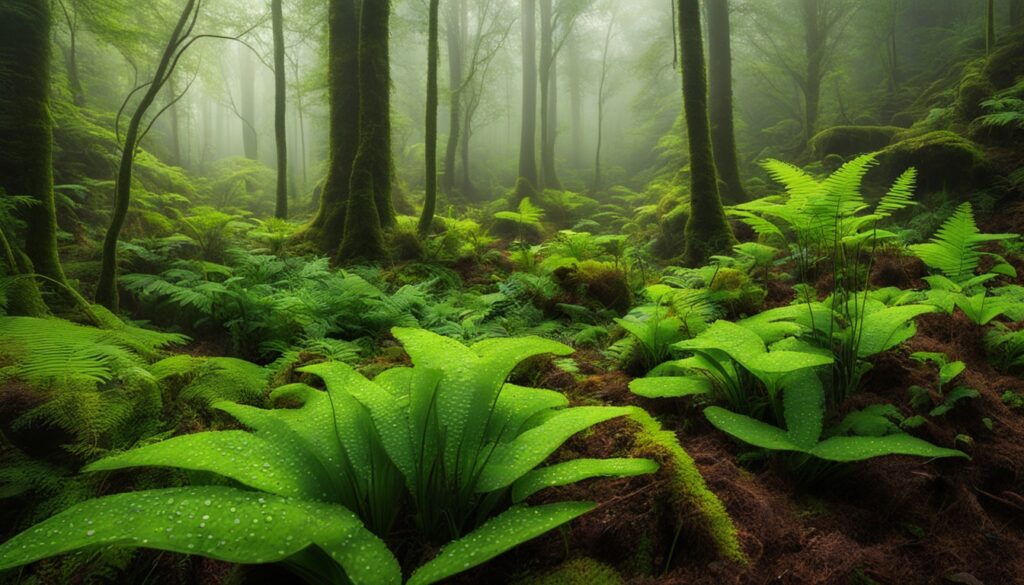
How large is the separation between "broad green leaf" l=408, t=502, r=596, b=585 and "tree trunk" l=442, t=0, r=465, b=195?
54.6 ft

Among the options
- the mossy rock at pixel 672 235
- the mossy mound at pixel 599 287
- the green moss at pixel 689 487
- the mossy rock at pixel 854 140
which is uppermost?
the mossy rock at pixel 854 140

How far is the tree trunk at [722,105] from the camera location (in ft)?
26.5

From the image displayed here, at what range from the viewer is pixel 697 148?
617 centimetres

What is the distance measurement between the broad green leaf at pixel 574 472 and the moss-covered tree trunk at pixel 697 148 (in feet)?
17.5

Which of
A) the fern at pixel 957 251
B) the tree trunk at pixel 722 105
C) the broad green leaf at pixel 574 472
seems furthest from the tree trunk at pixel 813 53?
the broad green leaf at pixel 574 472

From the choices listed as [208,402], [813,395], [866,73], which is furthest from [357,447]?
[866,73]

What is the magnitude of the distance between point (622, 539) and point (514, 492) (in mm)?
369

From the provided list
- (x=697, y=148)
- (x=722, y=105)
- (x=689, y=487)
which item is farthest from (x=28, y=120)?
(x=722, y=105)

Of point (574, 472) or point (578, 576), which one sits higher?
point (574, 472)

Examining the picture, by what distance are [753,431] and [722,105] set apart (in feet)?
30.7

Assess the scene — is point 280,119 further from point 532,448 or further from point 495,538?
point 495,538

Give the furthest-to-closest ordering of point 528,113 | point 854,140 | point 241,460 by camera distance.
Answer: point 528,113 → point 854,140 → point 241,460

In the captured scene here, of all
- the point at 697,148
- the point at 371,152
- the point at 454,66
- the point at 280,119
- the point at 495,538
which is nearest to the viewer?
the point at 495,538

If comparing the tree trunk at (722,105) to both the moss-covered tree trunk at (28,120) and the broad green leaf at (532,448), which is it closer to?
the broad green leaf at (532,448)
